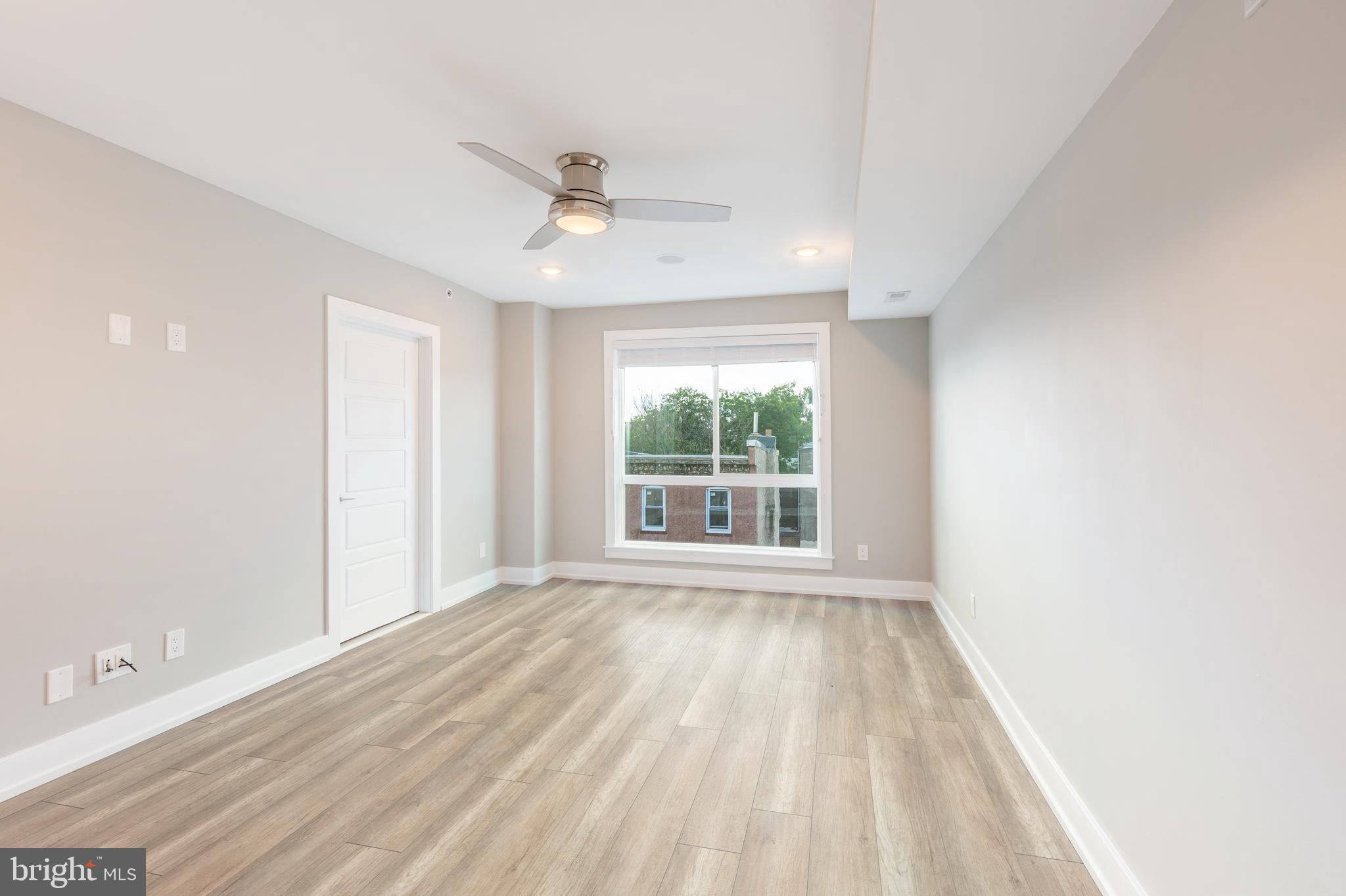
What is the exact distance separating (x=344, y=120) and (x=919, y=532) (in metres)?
4.47

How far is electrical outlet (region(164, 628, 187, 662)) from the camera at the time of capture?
8.80 ft

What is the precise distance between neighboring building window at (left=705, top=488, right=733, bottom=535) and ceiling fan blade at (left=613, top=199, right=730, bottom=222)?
10.0ft

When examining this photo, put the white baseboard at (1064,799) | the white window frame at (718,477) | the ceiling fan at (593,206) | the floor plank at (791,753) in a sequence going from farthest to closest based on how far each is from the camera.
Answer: the white window frame at (718,477) < the ceiling fan at (593,206) < the floor plank at (791,753) < the white baseboard at (1064,799)

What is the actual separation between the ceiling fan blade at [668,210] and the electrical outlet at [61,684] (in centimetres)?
281

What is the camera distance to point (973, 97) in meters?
1.70

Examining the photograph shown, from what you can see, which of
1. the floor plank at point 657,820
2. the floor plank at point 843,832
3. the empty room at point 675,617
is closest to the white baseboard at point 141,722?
the empty room at point 675,617

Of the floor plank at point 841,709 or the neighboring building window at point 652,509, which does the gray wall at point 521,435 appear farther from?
the floor plank at point 841,709

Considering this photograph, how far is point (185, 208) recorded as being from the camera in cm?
277

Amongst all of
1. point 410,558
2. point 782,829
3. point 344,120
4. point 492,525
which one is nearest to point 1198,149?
point 782,829

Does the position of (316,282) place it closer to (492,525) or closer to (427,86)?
(427,86)

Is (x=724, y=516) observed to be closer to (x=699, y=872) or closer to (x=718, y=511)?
(x=718, y=511)

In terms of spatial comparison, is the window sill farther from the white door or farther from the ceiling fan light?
the ceiling fan light

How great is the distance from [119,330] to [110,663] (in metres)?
1.35

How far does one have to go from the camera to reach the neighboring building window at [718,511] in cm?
534
